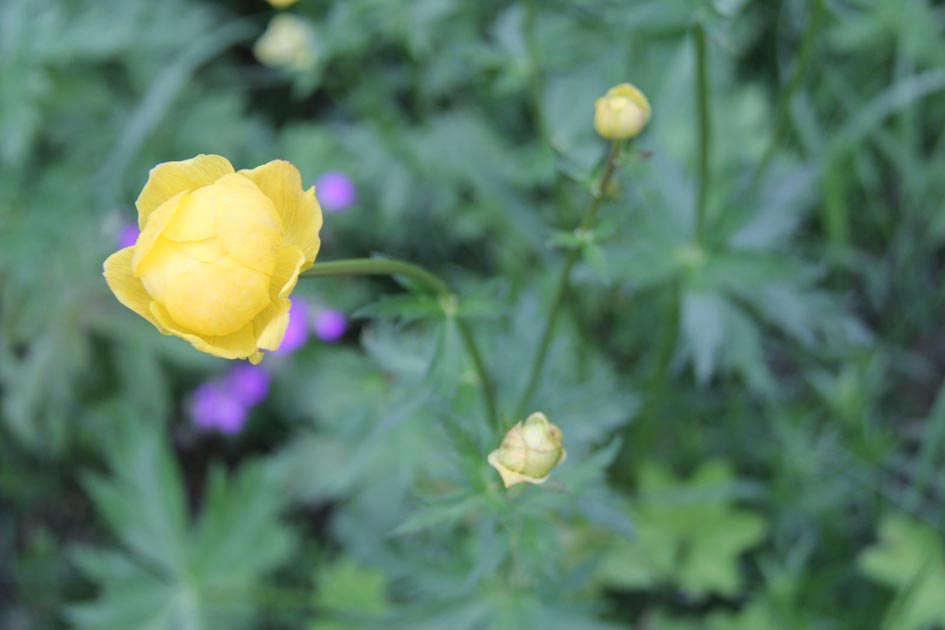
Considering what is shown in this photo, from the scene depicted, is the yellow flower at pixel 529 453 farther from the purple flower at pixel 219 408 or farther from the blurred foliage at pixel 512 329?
the purple flower at pixel 219 408

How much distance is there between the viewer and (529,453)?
1.19 meters

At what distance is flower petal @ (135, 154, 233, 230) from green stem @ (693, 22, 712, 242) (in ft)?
2.67

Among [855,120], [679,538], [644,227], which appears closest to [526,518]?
[644,227]

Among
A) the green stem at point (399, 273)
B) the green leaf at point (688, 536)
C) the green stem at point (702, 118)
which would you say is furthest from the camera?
the green leaf at point (688, 536)

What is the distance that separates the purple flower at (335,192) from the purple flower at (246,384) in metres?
0.45

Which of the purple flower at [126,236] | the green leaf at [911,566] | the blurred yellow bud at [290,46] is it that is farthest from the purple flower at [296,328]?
the green leaf at [911,566]

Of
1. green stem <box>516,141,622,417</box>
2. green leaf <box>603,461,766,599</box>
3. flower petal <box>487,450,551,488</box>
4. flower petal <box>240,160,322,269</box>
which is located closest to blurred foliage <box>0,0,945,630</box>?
green leaf <box>603,461,766,599</box>

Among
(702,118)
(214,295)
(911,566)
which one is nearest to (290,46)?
(702,118)

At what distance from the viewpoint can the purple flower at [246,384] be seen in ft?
7.91

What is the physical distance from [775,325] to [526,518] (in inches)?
51.4

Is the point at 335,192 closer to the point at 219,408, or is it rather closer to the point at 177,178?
the point at 219,408

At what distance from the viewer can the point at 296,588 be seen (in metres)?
2.44

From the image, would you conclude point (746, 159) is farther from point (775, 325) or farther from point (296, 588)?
point (296, 588)

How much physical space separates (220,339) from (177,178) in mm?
193
